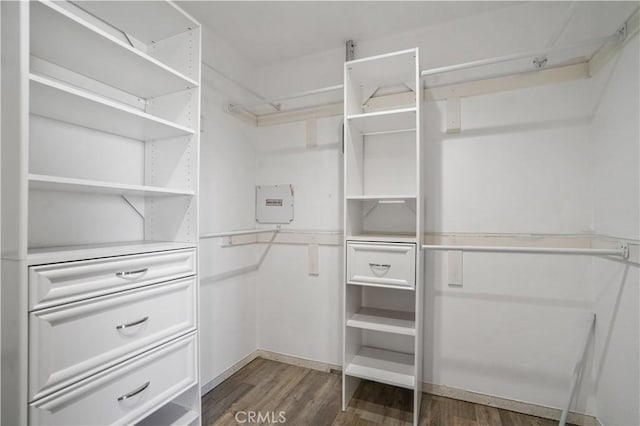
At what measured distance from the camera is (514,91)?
1933mm

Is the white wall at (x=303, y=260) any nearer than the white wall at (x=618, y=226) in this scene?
No

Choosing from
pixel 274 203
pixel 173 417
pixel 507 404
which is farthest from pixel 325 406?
pixel 274 203

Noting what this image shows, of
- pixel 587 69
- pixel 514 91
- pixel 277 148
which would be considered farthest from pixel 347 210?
pixel 587 69

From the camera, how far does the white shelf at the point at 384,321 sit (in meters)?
1.83

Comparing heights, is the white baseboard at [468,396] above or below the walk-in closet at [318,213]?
below

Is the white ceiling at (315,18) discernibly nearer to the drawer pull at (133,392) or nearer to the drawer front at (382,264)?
the drawer front at (382,264)

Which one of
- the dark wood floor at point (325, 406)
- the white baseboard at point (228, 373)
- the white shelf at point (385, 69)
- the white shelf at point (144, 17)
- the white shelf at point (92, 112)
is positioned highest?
the white shelf at point (144, 17)

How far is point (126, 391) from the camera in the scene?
1.22m

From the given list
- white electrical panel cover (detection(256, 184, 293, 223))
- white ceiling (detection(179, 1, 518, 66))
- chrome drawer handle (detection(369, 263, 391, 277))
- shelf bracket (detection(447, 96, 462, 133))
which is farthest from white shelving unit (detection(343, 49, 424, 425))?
white electrical panel cover (detection(256, 184, 293, 223))

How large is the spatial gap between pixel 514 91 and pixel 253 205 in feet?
7.17

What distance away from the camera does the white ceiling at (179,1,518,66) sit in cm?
192

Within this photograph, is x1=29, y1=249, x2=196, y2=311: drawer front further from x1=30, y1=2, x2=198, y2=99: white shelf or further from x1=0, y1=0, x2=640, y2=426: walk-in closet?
x1=30, y1=2, x2=198, y2=99: white shelf

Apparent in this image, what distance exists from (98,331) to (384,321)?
1.56m

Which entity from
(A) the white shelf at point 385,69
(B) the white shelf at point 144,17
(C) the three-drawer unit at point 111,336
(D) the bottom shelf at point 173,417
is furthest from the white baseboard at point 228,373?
(A) the white shelf at point 385,69
